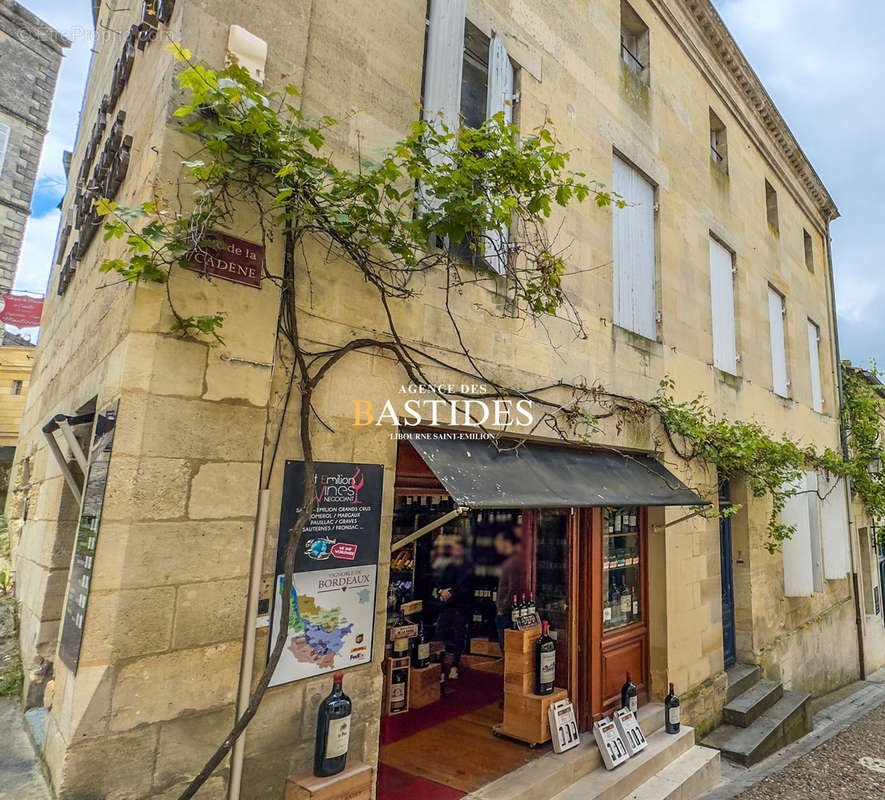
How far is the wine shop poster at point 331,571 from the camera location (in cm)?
301

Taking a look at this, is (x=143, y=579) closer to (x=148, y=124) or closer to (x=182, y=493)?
(x=182, y=493)

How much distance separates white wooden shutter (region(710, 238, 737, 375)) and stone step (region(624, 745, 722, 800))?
472cm

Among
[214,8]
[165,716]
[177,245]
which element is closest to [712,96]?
[214,8]

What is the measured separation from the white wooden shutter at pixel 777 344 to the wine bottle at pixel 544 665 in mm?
6595

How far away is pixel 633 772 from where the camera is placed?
14.8 feet

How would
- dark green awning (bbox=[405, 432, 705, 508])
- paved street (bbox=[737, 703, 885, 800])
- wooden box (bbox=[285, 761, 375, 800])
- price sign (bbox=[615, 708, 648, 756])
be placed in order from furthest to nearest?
paved street (bbox=[737, 703, 885, 800]), price sign (bbox=[615, 708, 648, 756]), dark green awning (bbox=[405, 432, 705, 508]), wooden box (bbox=[285, 761, 375, 800])

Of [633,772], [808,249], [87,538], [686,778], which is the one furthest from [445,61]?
[808,249]

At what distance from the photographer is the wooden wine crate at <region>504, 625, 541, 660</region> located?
4.80m

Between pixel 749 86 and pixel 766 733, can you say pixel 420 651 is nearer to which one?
pixel 766 733

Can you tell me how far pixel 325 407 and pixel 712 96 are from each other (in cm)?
865

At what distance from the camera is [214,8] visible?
300 centimetres

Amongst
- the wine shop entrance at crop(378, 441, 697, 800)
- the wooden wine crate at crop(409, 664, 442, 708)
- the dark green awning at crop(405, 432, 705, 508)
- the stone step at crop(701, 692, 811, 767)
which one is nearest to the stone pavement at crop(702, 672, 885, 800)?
the stone step at crop(701, 692, 811, 767)

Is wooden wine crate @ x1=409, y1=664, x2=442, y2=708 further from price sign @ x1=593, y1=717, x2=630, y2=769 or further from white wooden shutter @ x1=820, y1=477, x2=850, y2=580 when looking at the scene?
white wooden shutter @ x1=820, y1=477, x2=850, y2=580

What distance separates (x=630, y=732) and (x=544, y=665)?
3.28ft
